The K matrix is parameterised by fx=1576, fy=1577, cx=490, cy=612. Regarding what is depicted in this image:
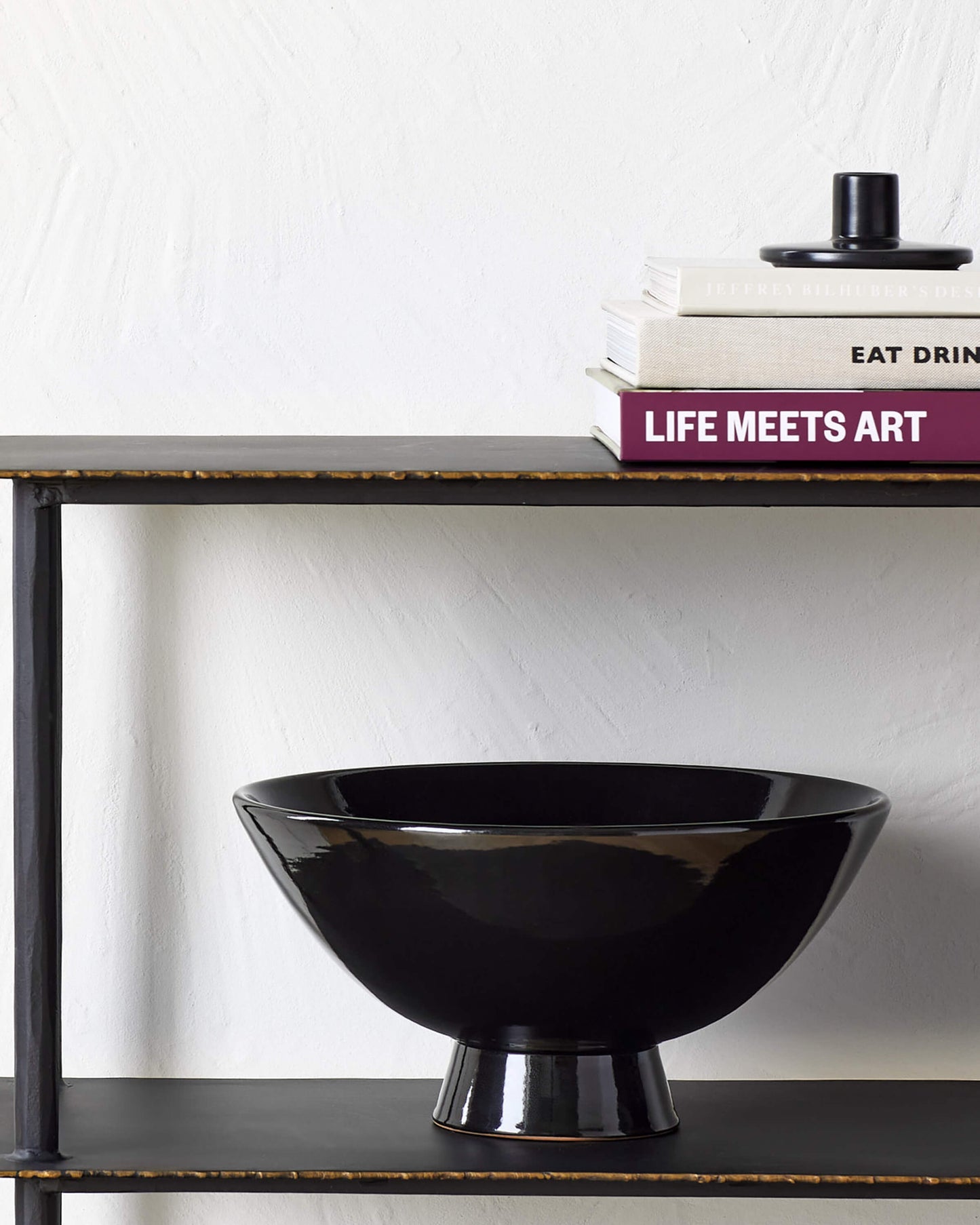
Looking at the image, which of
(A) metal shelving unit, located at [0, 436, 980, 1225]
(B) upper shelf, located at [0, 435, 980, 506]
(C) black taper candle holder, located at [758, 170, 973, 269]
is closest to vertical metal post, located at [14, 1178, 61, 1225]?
(A) metal shelving unit, located at [0, 436, 980, 1225]

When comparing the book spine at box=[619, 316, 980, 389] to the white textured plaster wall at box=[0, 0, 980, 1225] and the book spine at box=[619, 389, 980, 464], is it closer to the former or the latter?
the book spine at box=[619, 389, 980, 464]

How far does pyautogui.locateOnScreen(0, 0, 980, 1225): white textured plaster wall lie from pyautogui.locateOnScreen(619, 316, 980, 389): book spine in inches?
9.6

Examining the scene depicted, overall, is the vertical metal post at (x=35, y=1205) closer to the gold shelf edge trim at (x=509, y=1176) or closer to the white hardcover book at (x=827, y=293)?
the gold shelf edge trim at (x=509, y=1176)

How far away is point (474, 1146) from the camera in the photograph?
0.84 metres

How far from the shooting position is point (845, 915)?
3.37 ft

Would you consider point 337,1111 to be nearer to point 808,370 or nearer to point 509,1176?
point 509,1176

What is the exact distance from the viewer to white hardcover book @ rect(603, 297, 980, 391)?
0.76m

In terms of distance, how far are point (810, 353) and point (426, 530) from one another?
333 mm

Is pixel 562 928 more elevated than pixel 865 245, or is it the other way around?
pixel 865 245

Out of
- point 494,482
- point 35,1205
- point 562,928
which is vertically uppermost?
point 494,482

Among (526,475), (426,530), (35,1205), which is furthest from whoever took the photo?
(426,530)

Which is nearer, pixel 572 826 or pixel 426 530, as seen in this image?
pixel 572 826

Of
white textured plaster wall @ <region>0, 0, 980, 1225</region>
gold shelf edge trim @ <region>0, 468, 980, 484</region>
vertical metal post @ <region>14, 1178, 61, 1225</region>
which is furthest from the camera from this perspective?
white textured plaster wall @ <region>0, 0, 980, 1225</region>

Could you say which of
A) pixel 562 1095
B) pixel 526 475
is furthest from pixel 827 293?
pixel 562 1095
